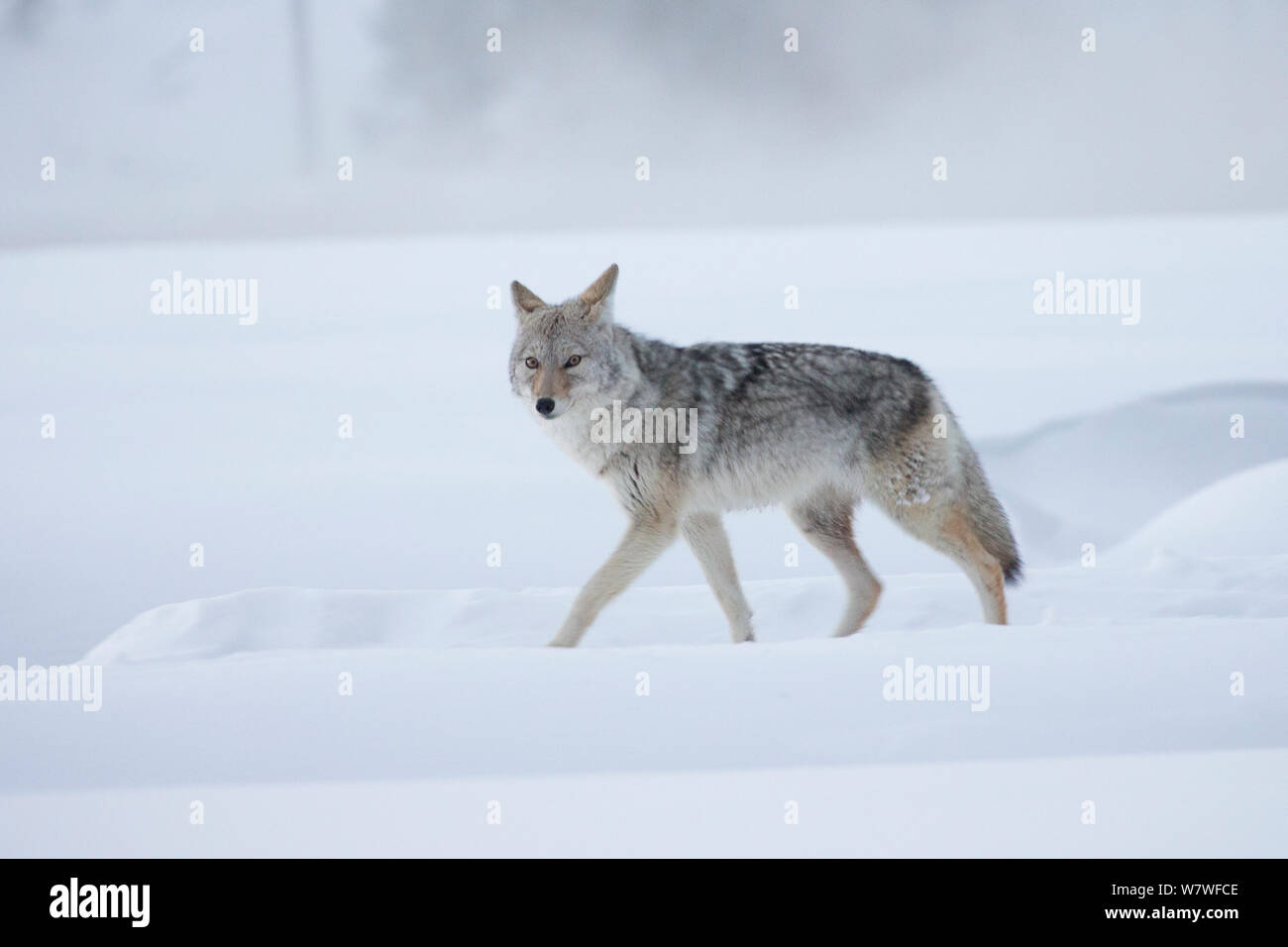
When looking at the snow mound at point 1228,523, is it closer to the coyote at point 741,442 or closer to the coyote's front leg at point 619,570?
the coyote at point 741,442

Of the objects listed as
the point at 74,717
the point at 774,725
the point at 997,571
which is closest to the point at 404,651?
the point at 74,717

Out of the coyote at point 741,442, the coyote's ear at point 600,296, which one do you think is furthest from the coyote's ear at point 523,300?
the coyote's ear at point 600,296

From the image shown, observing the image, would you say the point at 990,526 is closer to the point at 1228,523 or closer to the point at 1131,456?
the point at 1228,523

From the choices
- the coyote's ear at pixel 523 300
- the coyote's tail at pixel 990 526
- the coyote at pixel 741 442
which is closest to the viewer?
the coyote at pixel 741 442

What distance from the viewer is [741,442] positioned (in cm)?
419

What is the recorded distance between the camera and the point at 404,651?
3533 millimetres

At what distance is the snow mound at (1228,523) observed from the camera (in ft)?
19.5

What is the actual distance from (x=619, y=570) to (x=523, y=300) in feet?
3.14

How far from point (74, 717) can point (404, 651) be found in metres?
0.85

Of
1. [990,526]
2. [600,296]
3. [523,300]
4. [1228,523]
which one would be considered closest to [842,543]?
[990,526]

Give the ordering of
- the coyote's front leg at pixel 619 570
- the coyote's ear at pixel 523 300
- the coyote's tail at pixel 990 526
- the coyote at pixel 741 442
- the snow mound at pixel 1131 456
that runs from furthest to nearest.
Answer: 1. the snow mound at pixel 1131 456
2. the coyote's tail at pixel 990 526
3. the coyote's ear at pixel 523 300
4. the coyote at pixel 741 442
5. the coyote's front leg at pixel 619 570

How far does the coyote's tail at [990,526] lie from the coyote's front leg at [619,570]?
1.13 m

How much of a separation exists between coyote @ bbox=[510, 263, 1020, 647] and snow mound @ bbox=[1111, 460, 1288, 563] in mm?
1849

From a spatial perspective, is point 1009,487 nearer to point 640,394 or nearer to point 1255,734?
point 640,394
